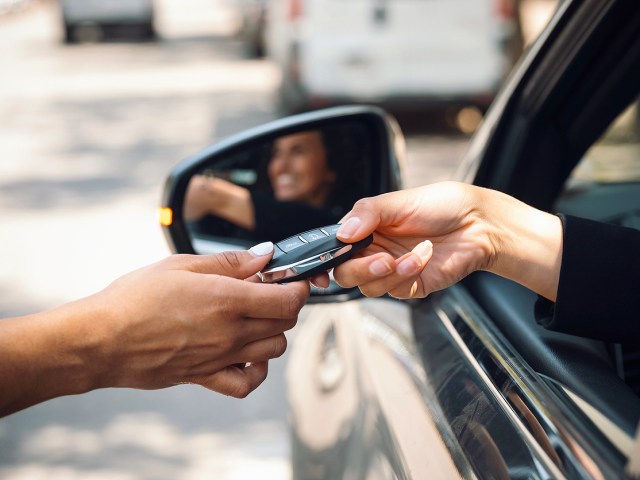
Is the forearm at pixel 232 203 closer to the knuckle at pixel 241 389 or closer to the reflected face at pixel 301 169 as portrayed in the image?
the reflected face at pixel 301 169

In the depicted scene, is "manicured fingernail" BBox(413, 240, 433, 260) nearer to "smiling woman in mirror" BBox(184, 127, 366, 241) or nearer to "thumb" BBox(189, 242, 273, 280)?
"thumb" BBox(189, 242, 273, 280)

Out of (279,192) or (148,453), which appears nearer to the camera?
(279,192)

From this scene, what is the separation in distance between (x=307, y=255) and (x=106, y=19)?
19.6 meters

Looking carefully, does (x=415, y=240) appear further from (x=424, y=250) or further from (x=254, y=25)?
(x=254, y=25)

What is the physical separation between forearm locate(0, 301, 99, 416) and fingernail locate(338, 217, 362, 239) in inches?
14.6

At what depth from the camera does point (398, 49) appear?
8.70 m

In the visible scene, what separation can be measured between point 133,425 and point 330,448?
2.29 m

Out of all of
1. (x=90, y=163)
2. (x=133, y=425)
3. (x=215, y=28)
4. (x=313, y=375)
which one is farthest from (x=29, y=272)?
(x=215, y=28)

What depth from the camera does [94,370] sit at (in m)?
1.22

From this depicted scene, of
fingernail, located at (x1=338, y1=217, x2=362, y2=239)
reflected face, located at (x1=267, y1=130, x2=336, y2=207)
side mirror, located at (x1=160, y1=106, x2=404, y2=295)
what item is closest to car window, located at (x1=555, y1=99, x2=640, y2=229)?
side mirror, located at (x1=160, y1=106, x2=404, y2=295)

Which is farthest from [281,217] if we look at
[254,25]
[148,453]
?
[254,25]

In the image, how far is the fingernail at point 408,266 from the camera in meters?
1.30

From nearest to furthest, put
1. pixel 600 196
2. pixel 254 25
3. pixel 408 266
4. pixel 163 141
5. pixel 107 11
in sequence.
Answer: pixel 408 266
pixel 600 196
pixel 163 141
pixel 254 25
pixel 107 11

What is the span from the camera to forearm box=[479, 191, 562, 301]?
1.40m
